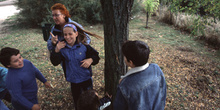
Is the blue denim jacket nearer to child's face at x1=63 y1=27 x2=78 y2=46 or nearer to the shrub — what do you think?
child's face at x1=63 y1=27 x2=78 y2=46

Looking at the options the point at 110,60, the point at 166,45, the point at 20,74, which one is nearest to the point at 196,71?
the point at 166,45

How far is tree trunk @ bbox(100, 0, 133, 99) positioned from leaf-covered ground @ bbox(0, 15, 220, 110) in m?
1.24

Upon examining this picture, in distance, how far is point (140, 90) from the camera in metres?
1.19

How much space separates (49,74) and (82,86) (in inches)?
93.9

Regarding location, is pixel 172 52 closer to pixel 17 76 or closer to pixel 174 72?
pixel 174 72

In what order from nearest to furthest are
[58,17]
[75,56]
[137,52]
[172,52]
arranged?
[137,52] → [75,56] → [58,17] → [172,52]

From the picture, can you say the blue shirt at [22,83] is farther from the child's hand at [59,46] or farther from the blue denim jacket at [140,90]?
the blue denim jacket at [140,90]

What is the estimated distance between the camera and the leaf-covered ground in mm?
3012

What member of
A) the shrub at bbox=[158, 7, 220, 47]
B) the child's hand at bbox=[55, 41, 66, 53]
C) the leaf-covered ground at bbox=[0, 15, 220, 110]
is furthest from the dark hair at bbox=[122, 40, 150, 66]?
the shrub at bbox=[158, 7, 220, 47]

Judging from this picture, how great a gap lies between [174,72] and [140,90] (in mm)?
3505

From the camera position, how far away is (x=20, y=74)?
1821 mm

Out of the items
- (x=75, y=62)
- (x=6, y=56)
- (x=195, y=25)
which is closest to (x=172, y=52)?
(x=195, y=25)

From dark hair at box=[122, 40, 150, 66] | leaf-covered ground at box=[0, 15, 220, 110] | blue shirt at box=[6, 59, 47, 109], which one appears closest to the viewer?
dark hair at box=[122, 40, 150, 66]

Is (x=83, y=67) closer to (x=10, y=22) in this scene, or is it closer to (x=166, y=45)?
(x=166, y=45)
